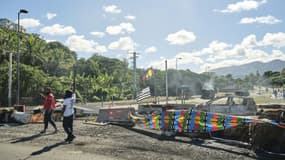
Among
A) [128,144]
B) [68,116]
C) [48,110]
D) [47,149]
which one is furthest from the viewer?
[48,110]

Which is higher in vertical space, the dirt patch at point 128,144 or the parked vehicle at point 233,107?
the parked vehicle at point 233,107

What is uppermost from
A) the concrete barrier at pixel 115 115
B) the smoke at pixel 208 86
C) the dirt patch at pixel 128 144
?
the smoke at pixel 208 86

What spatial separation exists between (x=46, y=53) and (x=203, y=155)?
40581 mm

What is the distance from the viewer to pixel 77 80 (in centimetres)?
4741

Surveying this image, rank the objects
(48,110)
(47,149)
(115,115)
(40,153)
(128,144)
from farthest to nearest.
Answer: (115,115), (48,110), (128,144), (47,149), (40,153)

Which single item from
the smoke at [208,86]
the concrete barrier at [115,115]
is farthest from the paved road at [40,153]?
the smoke at [208,86]

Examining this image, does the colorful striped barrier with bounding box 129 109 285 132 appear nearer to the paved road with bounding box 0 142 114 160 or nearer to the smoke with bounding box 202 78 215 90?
the paved road with bounding box 0 142 114 160

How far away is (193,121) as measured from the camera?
34.3ft

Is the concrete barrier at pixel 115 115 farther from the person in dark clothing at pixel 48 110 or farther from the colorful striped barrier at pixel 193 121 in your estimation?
the person in dark clothing at pixel 48 110

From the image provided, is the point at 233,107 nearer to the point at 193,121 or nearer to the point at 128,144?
the point at 193,121

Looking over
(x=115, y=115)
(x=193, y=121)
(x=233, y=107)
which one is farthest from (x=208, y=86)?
(x=193, y=121)

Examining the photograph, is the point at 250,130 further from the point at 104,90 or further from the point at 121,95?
the point at 121,95

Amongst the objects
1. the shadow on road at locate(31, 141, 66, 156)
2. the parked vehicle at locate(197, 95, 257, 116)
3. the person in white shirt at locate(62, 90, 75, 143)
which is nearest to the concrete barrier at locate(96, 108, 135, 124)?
the person in white shirt at locate(62, 90, 75, 143)

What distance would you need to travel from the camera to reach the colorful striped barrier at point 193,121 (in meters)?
9.44
